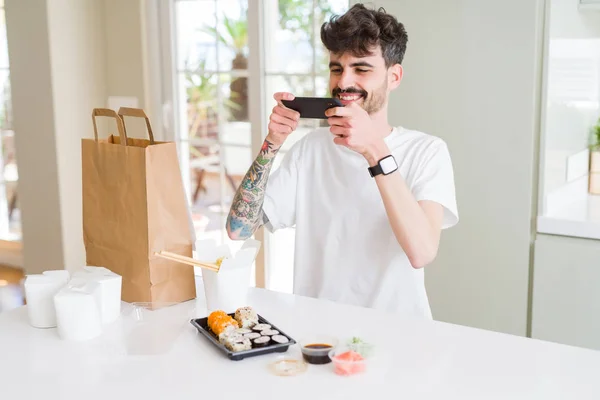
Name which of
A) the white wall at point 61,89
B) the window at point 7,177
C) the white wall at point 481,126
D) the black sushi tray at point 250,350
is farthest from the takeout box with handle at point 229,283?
the window at point 7,177

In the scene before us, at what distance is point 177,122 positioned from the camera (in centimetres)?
377

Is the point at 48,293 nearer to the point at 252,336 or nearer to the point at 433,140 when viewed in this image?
the point at 252,336

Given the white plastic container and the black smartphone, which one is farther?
the black smartphone

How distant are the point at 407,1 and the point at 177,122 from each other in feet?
5.06

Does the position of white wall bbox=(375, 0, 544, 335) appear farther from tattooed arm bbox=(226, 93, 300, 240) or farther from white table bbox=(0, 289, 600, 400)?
white table bbox=(0, 289, 600, 400)

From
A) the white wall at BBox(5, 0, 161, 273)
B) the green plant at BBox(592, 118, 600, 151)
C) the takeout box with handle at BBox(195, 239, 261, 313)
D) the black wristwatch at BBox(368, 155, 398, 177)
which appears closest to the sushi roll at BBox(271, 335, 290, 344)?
the takeout box with handle at BBox(195, 239, 261, 313)

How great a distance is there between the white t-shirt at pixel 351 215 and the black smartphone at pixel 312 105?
31 cm

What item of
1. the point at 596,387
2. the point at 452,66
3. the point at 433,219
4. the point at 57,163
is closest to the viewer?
the point at 596,387

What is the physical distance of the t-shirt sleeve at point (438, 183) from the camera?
192cm

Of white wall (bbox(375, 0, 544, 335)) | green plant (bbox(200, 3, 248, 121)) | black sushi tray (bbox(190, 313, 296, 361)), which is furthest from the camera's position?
green plant (bbox(200, 3, 248, 121))

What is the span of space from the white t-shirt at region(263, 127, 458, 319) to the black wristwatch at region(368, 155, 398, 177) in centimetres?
20

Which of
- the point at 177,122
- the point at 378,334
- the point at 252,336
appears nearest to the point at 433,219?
the point at 378,334

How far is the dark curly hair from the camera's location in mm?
1971

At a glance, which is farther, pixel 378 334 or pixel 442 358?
pixel 378 334
